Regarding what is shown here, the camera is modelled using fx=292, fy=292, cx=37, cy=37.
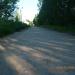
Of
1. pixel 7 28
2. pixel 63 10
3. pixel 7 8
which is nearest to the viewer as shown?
pixel 7 28

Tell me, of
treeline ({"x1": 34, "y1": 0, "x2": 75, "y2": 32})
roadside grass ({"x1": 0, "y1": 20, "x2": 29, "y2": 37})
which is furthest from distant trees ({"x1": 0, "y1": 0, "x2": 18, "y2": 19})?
roadside grass ({"x1": 0, "y1": 20, "x2": 29, "y2": 37})

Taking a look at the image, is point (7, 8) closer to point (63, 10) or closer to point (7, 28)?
point (63, 10)

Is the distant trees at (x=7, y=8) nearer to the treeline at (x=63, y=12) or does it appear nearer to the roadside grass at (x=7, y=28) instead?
the treeline at (x=63, y=12)

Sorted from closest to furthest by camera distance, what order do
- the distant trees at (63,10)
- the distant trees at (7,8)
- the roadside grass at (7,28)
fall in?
the roadside grass at (7,28) → the distant trees at (63,10) → the distant trees at (7,8)

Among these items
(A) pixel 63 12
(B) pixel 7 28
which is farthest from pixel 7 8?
(B) pixel 7 28

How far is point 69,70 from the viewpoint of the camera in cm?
611

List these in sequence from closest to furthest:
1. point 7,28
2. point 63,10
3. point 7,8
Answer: point 7,28 < point 63,10 < point 7,8

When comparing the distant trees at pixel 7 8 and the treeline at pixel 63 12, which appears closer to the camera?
the treeline at pixel 63 12

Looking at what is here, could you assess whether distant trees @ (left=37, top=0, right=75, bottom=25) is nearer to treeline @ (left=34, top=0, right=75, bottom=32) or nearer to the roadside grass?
treeline @ (left=34, top=0, right=75, bottom=32)

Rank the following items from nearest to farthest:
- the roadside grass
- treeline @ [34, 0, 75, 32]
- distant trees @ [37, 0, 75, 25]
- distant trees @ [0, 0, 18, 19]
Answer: the roadside grass < treeline @ [34, 0, 75, 32] < distant trees @ [37, 0, 75, 25] < distant trees @ [0, 0, 18, 19]

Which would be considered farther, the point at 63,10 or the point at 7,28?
the point at 63,10

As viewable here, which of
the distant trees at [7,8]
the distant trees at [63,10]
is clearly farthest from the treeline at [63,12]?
the distant trees at [7,8]

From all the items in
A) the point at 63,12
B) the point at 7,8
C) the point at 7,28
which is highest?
the point at 7,28

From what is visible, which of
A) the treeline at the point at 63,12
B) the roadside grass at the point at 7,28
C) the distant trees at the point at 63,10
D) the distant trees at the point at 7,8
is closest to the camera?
the roadside grass at the point at 7,28
